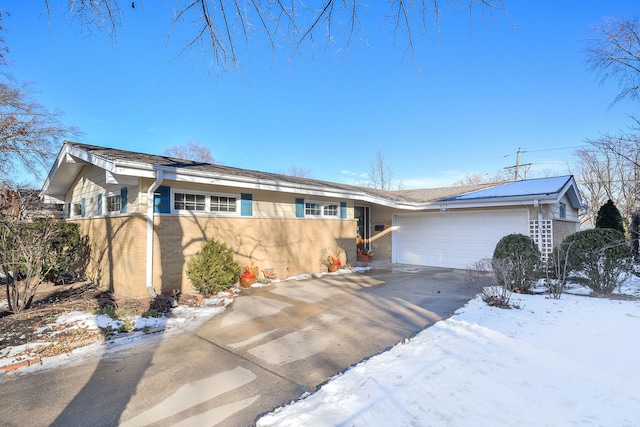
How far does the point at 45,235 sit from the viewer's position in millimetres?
5801

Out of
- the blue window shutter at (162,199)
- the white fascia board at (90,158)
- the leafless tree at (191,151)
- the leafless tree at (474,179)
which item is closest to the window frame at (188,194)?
the blue window shutter at (162,199)

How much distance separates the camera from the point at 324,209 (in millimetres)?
11469

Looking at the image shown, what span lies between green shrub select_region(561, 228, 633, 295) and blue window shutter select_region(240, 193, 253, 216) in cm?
807

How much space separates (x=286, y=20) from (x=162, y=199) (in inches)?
234

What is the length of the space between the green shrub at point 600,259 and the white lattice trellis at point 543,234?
348 cm

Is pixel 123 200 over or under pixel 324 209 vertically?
over

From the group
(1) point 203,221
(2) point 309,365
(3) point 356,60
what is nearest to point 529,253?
(2) point 309,365

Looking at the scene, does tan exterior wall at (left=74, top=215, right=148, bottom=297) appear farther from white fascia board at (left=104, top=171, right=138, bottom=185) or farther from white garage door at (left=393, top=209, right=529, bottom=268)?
white garage door at (left=393, top=209, right=529, bottom=268)

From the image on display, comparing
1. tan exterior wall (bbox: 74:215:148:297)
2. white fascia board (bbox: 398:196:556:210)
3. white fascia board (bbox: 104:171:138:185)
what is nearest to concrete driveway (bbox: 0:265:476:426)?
tan exterior wall (bbox: 74:215:148:297)

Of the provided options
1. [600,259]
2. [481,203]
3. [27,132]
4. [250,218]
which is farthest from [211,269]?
[27,132]

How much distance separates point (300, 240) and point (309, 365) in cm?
680

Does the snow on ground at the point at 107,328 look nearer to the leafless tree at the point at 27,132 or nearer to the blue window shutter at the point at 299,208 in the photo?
the blue window shutter at the point at 299,208

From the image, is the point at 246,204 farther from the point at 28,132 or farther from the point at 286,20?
the point at 28,132

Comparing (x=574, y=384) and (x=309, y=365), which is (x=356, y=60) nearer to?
(x=309, y=365)
